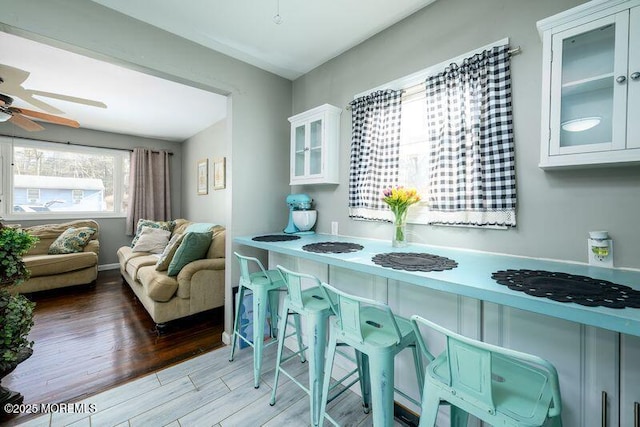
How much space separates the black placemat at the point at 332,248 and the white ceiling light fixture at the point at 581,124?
44.1 inches

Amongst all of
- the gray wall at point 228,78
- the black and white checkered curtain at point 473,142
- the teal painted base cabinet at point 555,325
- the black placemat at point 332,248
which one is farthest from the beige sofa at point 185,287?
the black and white checkered curtain at point 473,142

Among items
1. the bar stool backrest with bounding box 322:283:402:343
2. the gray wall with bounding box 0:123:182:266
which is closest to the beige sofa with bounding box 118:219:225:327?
the bar stool backrest with bounding box 322:283:402:343

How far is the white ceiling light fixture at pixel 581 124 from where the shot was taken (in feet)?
3.56

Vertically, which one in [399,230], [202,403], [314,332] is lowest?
[202,403]

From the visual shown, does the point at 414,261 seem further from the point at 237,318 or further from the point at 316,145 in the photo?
the point at 237,318

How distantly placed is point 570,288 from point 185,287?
9.20 feet

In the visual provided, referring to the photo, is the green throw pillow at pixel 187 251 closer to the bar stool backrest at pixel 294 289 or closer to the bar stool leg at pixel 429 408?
the bar stool backrest at pixel 294 289

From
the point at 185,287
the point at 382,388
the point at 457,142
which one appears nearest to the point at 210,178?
the point at 185,287

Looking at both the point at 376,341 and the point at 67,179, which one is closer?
the point at 376,341

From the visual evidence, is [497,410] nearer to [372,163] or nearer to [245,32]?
[372,163]

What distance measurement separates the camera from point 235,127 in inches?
92.4

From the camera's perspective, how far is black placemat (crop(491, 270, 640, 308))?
78 centimetres

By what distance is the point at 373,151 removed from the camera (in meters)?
1.99

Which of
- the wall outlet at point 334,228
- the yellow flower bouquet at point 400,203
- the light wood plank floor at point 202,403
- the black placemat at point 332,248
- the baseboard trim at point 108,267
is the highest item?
the yellow flower bouquet at point 400,203
